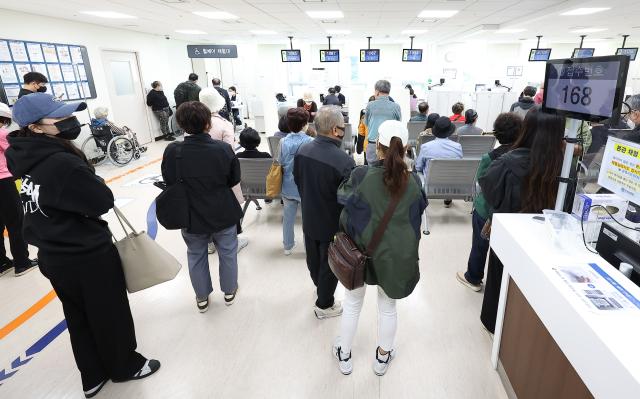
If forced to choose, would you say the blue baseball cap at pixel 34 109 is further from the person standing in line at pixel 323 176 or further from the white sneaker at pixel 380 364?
the white sneaker at pixel 380 364

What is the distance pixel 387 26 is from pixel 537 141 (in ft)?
25.3

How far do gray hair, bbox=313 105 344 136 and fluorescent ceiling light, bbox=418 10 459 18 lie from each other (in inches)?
216

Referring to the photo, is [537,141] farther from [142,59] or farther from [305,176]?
[142,59]

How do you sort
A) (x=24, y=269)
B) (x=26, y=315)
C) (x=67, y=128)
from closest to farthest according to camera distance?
(x=67, y=128) < (x=26, y=315) < (x=24, y=269)

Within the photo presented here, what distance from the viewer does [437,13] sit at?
21.4 feet

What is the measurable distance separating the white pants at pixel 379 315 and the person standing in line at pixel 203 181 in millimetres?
959

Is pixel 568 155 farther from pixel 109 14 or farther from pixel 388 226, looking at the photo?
pixel 109 14

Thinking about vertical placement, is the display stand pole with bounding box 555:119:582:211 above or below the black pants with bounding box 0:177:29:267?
above

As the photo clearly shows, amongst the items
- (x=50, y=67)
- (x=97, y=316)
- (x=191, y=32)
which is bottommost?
(x=97, y=316)

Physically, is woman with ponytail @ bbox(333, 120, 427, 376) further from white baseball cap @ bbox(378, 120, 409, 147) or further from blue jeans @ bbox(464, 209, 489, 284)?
blue jeans @ bbox(464, 209, 489, 284)

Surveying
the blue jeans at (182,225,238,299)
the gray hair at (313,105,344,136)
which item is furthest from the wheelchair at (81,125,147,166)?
the gray hair at (313,105,344,136)

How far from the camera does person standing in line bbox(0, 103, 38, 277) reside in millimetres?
2771

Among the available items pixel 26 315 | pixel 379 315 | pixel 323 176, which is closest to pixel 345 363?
pixel 379 315

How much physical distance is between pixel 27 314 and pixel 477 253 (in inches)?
130
